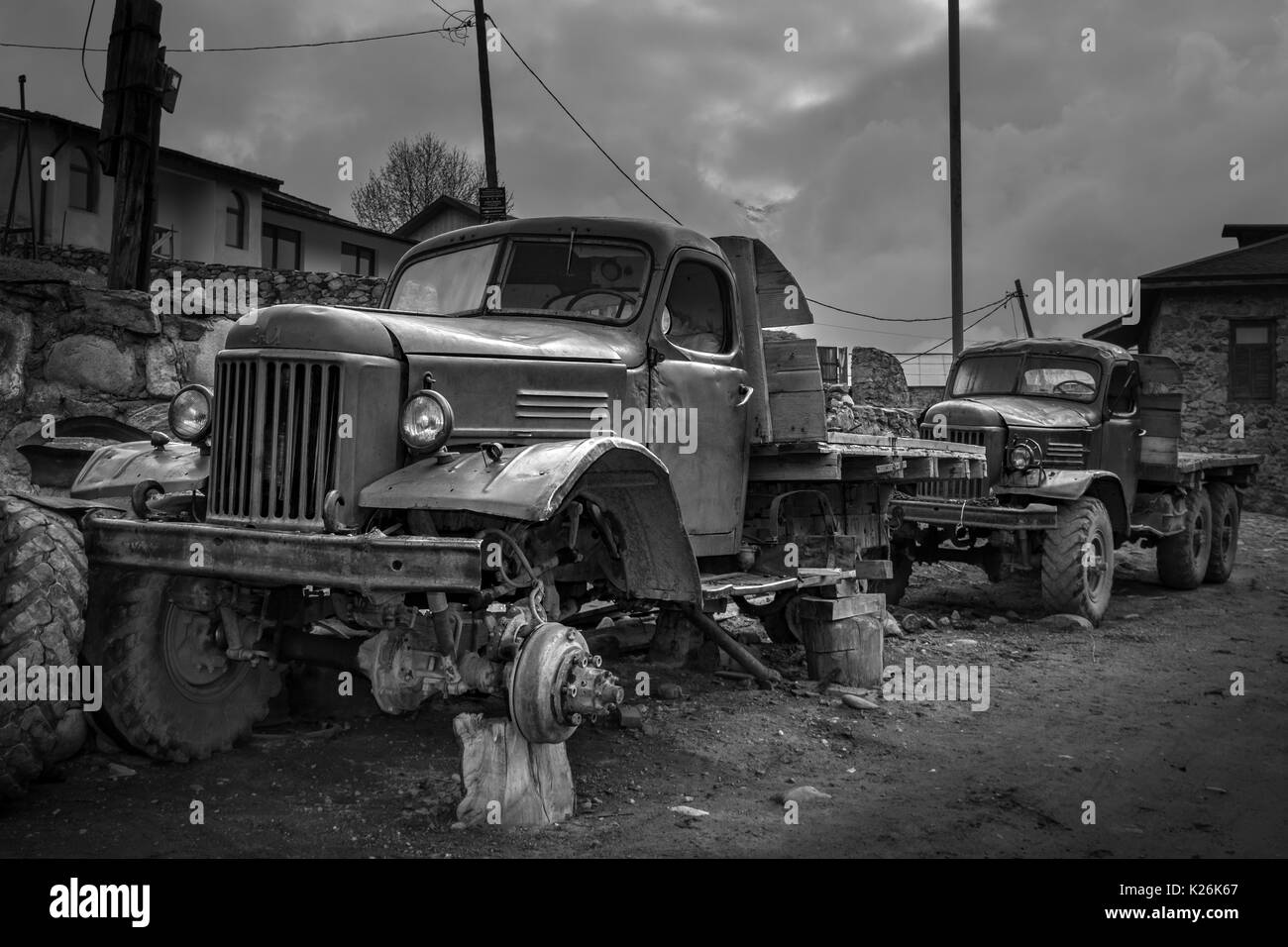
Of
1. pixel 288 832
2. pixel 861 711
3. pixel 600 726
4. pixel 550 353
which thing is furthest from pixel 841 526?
pixel 288 832

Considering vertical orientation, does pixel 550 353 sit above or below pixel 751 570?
above

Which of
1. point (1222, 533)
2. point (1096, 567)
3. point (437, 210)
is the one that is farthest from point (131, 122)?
point (437, 210)

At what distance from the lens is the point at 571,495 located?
4285 millimetres

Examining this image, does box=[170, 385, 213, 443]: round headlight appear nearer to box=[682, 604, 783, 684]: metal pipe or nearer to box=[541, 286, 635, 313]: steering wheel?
box=[541, 286, 635, 313]: steering wheel

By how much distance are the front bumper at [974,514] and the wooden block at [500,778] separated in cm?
498

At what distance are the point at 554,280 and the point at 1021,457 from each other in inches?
208

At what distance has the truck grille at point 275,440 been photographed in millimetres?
3975

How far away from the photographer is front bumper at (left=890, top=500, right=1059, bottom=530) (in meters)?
8.45

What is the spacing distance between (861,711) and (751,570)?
955 millimetres

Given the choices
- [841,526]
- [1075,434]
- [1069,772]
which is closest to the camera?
[1069,772]

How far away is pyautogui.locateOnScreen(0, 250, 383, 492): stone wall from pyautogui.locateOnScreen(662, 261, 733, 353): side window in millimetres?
4142

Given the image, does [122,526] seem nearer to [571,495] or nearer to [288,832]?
[288,832]

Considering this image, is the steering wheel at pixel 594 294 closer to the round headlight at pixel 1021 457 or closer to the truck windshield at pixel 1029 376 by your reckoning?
the round headlight at pixel 1021 457

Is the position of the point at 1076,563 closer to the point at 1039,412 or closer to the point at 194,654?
the point at 1039,412
